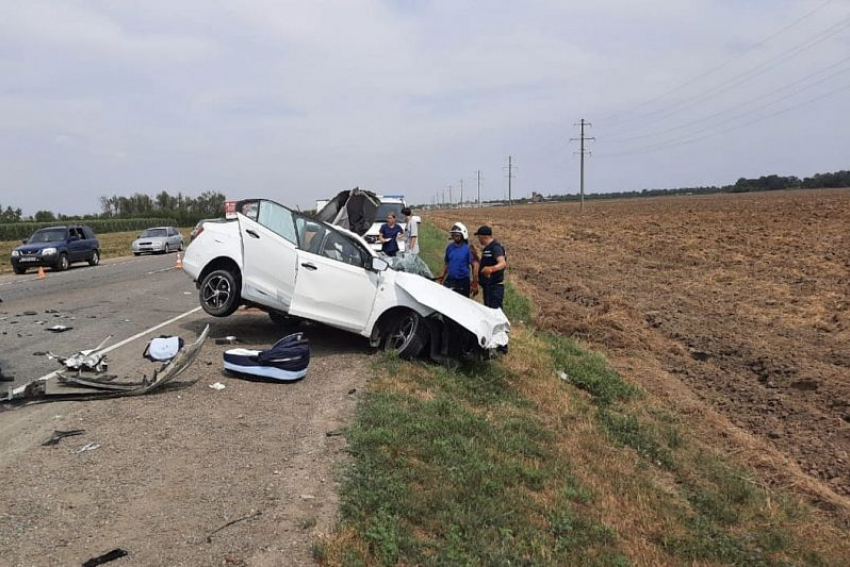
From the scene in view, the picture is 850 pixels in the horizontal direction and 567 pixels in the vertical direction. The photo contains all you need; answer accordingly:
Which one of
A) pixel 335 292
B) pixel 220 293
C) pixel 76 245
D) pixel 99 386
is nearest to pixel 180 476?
pixel 99 386

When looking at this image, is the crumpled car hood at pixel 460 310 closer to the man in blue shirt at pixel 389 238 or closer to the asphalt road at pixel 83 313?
the asphalt road at pixel 83 313

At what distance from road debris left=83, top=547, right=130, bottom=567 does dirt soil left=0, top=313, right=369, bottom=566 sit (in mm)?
42

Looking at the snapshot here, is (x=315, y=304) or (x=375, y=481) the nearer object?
(x=375, y=481)

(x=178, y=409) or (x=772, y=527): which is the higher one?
(x=178, y=409)

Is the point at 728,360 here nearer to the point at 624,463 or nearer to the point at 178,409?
the point at 624,463

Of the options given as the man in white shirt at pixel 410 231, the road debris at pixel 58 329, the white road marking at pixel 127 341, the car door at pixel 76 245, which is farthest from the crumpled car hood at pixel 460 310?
the car door at pixel 76 245

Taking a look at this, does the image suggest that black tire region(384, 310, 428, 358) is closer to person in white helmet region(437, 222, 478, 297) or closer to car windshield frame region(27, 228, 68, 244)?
person in white helmet region(437, 222, 478, 297)

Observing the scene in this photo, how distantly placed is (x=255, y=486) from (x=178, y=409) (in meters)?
1.89

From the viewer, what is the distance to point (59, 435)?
5.38 m

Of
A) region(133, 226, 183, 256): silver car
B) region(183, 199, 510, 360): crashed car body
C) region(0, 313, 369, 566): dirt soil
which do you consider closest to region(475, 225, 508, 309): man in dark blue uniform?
region(183, 199, 510, 360): crashed car body

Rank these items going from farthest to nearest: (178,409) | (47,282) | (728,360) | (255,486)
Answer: (47,282)
(728,360)
(178,409)
(255,486)

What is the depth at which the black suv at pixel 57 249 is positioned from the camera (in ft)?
73.5

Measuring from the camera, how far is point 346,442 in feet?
18.1

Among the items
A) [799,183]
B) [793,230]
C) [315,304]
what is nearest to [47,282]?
[315,304]
